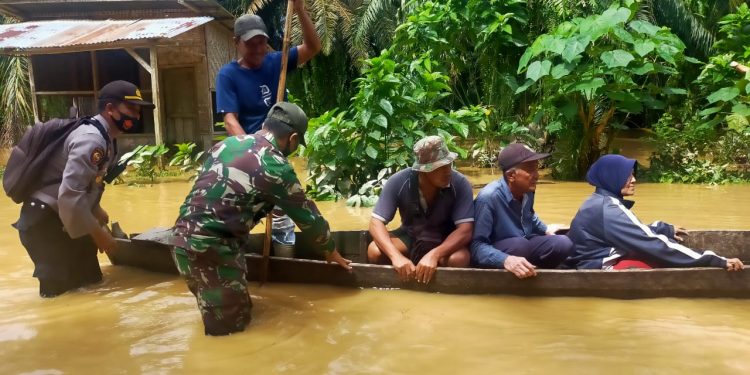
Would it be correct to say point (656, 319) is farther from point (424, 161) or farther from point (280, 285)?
point (280, 285)

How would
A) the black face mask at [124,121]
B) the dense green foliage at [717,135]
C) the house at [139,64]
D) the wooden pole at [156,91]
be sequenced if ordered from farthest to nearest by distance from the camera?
the house at [139,64] → the wooden pole at [156,91] → the dense green foliage at [717,135] → the black face mask at [124,121]

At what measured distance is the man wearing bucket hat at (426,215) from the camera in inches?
163

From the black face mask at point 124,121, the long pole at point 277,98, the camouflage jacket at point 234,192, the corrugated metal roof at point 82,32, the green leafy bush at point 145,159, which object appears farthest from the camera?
Answer: the corrugated metal roof at point 82,32

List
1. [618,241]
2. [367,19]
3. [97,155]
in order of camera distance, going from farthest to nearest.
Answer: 1. [367,19]
2. [618,241]
3. [97,155]

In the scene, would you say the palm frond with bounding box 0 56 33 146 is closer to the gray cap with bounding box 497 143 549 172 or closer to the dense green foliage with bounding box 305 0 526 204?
the dense green foliage with bounding box 305 0 526 204

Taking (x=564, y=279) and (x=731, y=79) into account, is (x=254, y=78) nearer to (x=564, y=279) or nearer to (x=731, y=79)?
(x=564, y=279)

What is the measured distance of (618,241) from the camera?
13.4 ft

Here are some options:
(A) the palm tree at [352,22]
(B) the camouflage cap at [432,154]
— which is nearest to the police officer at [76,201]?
(B) the camouflage cap at [432,154]

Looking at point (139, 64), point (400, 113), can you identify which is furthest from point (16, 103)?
point (400, 113)

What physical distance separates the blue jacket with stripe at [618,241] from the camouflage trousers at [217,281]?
7.46ft

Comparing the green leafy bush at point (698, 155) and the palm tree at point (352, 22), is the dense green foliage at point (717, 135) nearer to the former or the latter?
the green leafy bush at point (698, 155)

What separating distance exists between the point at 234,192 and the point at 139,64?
37.4 ft

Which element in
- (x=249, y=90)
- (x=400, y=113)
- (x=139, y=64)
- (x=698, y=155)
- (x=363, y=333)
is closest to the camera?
(x=363, y=333)

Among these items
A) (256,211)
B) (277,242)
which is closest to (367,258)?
(277,242)
